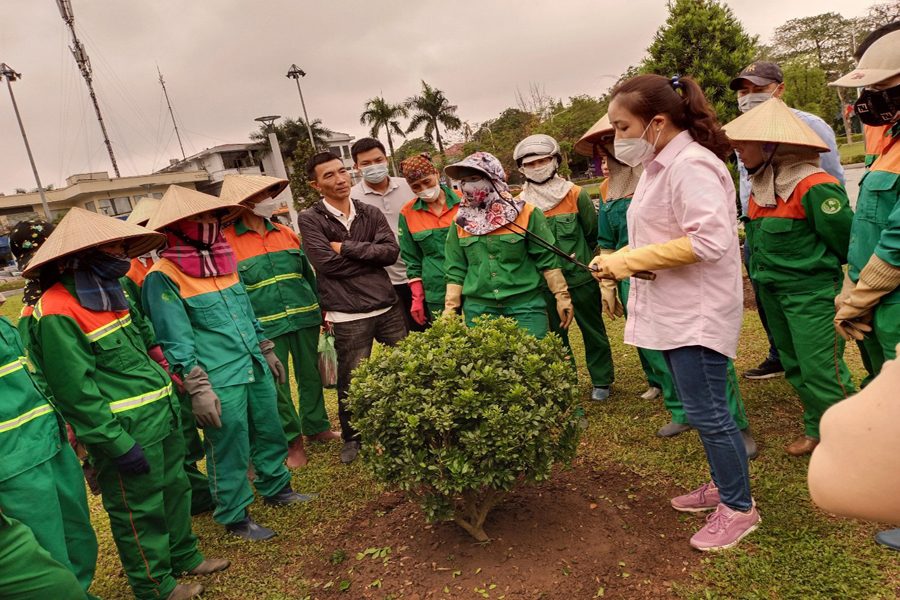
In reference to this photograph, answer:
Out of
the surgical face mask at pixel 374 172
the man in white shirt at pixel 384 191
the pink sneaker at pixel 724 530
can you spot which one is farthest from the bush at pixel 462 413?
the surgical face mask at pixel 374 172

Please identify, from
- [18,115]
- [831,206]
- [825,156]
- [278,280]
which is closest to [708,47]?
[825,156]

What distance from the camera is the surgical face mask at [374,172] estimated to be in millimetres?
5383

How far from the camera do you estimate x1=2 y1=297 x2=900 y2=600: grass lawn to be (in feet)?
8.33

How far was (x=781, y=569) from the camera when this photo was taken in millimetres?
2590

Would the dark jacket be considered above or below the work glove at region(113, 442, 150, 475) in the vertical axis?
above

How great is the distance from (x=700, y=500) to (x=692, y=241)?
1.58 meters

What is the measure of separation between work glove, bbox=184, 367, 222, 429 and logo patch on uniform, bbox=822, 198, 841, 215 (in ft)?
11.9

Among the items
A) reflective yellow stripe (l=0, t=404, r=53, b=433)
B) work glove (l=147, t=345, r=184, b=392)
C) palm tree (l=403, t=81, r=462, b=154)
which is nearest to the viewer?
reflective yellow stripe (l=0, t=404, r=53, b=433)

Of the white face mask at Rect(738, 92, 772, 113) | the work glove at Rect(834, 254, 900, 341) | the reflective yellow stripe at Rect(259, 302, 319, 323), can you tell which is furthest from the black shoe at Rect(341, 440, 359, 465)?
the white face mask at Rect(738, 92, 772, 113)

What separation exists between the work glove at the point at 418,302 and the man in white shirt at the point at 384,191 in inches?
7.3

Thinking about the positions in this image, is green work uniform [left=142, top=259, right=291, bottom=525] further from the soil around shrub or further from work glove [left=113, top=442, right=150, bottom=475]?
the soil around shrub

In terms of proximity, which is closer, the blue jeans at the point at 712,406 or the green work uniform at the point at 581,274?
the blue jeans at the point at 712,406

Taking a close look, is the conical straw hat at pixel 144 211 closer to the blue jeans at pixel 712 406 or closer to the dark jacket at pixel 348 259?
the dark jacket at pixel 348 259

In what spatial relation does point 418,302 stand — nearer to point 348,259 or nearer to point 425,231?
point 425,231
